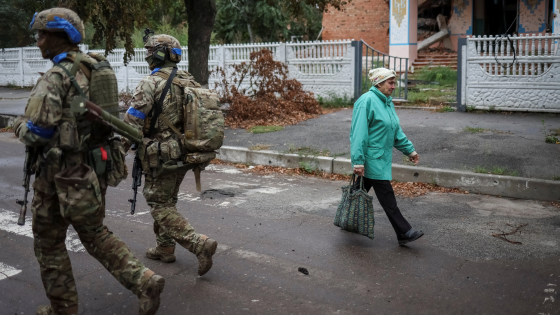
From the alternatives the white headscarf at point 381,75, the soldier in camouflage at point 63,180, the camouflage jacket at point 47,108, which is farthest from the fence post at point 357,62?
the camouflage jacket at point 47,108

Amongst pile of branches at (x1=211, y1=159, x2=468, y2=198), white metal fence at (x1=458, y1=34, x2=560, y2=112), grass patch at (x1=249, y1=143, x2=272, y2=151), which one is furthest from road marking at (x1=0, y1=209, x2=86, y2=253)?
white metal fence at (x1=458, y1=34, x2=560, y2=112)

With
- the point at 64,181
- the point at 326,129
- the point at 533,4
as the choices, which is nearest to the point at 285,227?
the point at 64,181

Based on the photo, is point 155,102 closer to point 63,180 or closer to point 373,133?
point 63,180

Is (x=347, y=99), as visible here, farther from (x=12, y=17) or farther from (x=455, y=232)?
(x=12, y=17)

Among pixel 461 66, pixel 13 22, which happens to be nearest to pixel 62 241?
pixel 461 66

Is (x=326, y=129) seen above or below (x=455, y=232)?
above

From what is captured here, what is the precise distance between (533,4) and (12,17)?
23.1m

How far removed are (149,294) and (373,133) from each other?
8.80ft

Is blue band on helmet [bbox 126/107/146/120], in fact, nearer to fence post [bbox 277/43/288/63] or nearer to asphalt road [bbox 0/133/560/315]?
asphalt road [bbox 0/133/560/315]

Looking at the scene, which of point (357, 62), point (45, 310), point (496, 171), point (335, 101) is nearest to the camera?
point (45, 310)

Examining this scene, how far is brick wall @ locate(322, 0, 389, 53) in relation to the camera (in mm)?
24422

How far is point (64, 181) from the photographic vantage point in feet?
11.0

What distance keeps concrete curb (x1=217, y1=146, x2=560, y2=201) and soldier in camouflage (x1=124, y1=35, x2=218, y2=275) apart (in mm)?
4367

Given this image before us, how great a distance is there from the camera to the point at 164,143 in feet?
14.6
